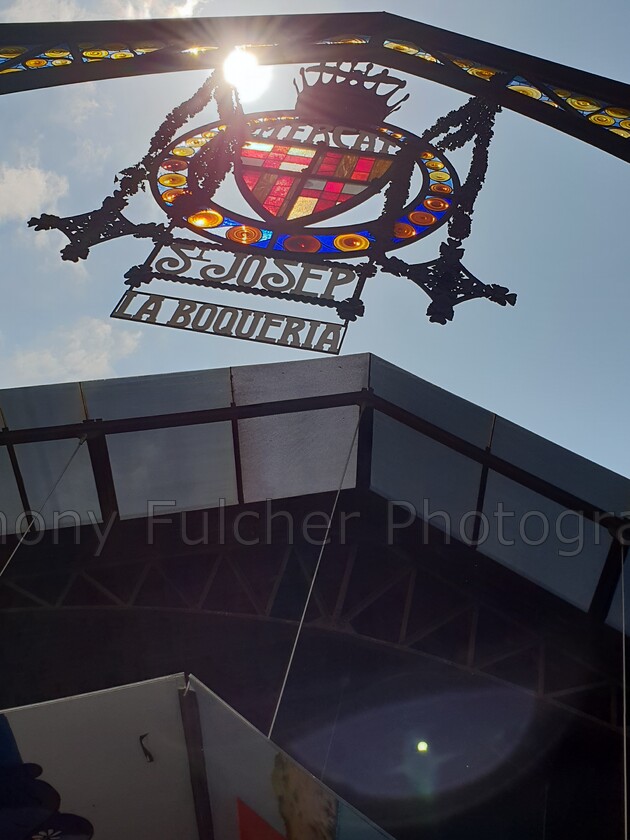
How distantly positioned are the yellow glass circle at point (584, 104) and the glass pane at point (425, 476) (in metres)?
5.48

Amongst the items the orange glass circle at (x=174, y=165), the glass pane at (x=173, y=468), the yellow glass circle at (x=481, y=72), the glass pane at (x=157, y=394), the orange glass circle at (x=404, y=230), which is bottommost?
the glass pane at (x=173, y=468)

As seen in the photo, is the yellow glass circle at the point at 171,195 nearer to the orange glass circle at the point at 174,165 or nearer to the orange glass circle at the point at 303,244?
the orange glass circle at the point at 174,165

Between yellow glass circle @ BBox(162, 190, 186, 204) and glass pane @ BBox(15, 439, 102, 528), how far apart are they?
4477 mm

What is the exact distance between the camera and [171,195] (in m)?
9.34

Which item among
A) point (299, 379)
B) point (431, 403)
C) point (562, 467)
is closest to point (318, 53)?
point (299, 379)

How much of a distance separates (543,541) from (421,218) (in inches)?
233

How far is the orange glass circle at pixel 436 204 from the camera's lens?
30.6ft

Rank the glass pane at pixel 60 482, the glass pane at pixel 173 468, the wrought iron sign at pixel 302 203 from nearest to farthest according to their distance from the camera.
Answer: the wrought iron sign at pixel 302 203 → the glass pane at pixel 60 482 → the glass pane at pixel 173 468

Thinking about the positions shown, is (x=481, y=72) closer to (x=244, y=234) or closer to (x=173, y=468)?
(x=244, y=234)

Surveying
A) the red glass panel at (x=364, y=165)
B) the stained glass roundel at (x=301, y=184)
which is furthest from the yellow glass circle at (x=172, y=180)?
the red glass panel at (x=364, y=165)

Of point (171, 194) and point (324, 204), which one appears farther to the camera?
point (171, 194)

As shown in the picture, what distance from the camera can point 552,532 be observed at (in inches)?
457

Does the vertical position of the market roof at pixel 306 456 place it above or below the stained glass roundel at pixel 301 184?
A: below

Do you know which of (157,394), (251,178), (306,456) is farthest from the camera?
(306,456)
